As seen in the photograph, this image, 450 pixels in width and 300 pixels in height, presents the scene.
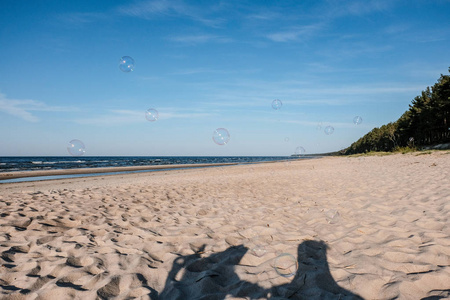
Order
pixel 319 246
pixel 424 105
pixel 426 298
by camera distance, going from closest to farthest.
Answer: pixel 426 298 < pixel 319 246 < pixel 424 105

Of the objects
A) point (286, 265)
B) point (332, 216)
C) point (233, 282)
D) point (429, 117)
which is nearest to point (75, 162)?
point (332, 216)

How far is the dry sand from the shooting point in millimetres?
2670

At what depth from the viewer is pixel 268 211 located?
593 centimetres

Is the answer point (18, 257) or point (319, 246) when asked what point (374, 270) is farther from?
point (18, 257)

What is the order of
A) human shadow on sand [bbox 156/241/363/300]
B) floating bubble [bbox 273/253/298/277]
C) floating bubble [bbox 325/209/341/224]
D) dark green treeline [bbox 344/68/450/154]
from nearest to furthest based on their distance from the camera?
1. human shadow on sand [bbox 156/241/363/300]
2. floating bubble [bbox 273/253/298/277]
3. floating bubble [bbox 325/209/341/224]
4. dark green treeline [bbox 344/68/450/154]

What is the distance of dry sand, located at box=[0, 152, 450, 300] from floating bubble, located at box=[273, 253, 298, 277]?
1 centimetres

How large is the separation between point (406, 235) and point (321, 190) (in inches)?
176

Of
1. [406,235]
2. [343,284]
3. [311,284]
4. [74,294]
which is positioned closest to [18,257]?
[74,294]

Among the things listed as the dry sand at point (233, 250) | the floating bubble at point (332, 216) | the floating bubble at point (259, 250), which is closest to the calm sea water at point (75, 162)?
the dry sand at point (233, 250)

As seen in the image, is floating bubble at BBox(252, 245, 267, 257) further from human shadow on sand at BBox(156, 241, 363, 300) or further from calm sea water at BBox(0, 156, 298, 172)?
calm sea water at BBox(0, 156, 298, 172)

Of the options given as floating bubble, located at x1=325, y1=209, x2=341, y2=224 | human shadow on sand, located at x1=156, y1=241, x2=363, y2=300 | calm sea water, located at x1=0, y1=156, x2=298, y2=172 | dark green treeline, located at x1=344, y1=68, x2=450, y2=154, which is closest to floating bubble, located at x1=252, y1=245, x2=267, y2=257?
human shadow on sand, located at x1=156, y1=241, x2=363, y2=300

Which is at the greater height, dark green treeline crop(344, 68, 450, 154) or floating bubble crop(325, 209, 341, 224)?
dark green treeline crop(344, 68, 450, 154)

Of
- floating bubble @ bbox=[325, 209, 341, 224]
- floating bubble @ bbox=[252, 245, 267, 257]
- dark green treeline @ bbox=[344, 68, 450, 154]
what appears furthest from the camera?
dark green treeline @ bbox=[344, 68, 450, 154]

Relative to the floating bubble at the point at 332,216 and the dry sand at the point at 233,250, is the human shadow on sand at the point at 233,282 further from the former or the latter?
the floating bubble at the point at 332,216
